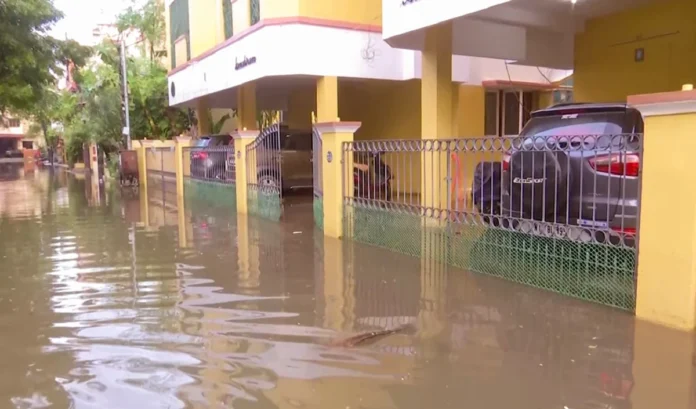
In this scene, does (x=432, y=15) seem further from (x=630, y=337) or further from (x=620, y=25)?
(x=630, y=337)

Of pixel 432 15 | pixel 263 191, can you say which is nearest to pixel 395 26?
pixel 432 15

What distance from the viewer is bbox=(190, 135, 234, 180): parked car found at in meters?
14.3

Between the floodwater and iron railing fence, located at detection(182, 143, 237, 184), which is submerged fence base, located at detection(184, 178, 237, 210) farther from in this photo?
the floodwater

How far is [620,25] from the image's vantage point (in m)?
9.87

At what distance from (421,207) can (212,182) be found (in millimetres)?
8884

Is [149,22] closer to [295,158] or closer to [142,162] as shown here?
[142,162]

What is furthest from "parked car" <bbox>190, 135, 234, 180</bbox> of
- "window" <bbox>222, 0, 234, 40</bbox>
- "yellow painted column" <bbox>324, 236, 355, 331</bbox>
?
"yellow painted column" <bbox>324, 236, 355, 331</bbox>

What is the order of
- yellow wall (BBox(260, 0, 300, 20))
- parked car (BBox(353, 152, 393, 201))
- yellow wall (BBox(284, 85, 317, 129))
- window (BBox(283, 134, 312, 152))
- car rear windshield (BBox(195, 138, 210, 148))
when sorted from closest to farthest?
parked car (BBox(353, 152, 393, 201)) < yellow wall (BBox(260, 0, 300, 20)) < window (BBox(283, 134, 312, 152)) < car rear windshield (BBox(195, 138, 210, 148)) < yellow wall (BBox(284, 85, 317, 129))

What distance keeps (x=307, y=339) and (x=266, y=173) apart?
778cm

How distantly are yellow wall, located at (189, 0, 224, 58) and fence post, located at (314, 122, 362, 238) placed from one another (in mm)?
8198

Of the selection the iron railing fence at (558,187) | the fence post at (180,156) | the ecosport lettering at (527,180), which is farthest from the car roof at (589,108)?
the fence post at (180,156)

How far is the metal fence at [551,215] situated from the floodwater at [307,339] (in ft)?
0.87

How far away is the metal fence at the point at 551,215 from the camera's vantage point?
525 cm

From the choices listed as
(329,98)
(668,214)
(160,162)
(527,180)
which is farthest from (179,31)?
(668,214)
